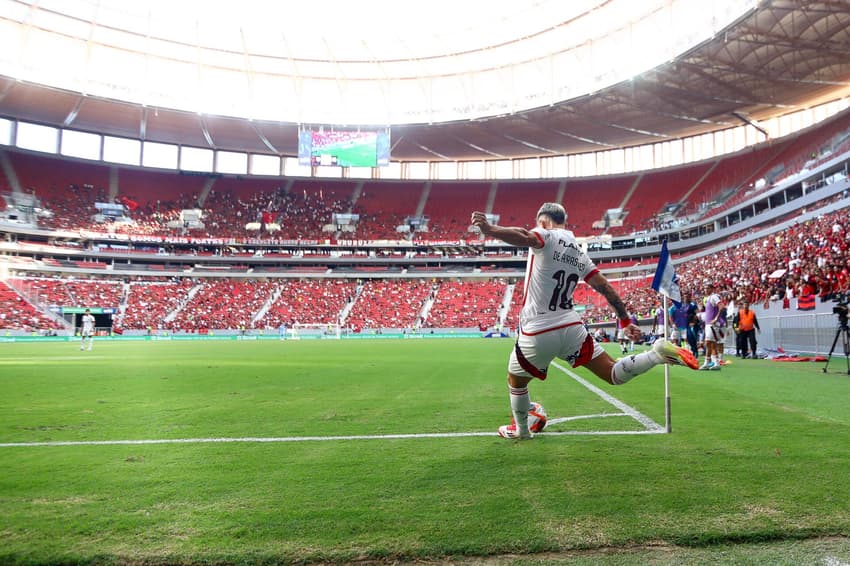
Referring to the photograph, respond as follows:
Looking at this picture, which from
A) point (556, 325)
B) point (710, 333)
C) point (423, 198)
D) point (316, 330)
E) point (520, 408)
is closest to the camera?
point (556, 325)

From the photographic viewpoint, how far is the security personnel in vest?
15.8 metres

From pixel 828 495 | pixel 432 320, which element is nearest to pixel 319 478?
pixel 828 495

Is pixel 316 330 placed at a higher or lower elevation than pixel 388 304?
lower

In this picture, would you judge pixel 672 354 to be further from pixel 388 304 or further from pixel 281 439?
pixel 388 304

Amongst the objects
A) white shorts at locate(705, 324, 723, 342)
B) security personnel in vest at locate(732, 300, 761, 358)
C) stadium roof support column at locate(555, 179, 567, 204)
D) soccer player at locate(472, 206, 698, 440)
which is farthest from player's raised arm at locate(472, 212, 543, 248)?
stadium roof support column at locate(555, 179, 567, 204)

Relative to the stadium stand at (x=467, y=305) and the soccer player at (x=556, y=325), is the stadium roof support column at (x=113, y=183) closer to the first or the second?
the stadium stand at (x=467, y=305)

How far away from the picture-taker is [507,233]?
4.20 m

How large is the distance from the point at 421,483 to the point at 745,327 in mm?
15603

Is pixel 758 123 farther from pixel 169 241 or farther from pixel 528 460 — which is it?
pixel 169 241

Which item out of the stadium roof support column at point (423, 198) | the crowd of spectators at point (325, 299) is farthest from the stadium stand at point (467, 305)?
the stadium roof support column at point (423, 198)

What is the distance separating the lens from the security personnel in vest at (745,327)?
15812 millimetres

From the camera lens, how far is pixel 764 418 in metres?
5.95

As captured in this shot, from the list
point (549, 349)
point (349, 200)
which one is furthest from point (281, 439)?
point (349, 200)

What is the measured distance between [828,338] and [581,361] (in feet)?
45.8
